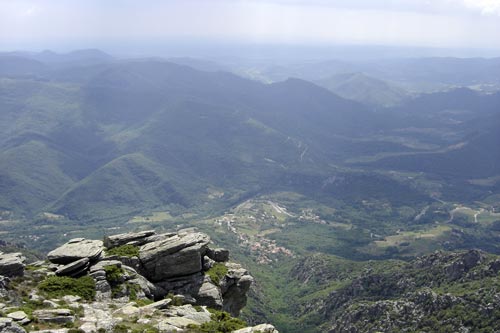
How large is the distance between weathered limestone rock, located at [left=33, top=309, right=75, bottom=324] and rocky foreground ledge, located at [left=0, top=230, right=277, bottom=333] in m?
0.08

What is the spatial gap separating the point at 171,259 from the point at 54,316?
16.6m

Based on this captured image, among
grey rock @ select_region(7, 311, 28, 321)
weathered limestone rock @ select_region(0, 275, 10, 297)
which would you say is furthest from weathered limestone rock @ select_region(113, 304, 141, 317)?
weathered limestone rock @ select_region(0, 275, 10, 297)

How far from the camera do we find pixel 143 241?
61500mm

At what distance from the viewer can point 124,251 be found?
5697cm

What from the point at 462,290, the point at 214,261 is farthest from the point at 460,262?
the point at 214,261

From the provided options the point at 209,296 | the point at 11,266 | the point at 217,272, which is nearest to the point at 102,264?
the point at 11,266

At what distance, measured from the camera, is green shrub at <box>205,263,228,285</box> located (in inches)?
2308

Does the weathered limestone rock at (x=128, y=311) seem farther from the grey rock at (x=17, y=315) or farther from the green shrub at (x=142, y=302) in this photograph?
the grey rock at (x=17, y=315)

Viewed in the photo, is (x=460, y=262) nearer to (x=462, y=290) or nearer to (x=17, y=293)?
(x=462, y=290)

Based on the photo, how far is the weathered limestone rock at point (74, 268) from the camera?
50.7 m

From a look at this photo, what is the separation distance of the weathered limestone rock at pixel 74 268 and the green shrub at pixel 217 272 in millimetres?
15706

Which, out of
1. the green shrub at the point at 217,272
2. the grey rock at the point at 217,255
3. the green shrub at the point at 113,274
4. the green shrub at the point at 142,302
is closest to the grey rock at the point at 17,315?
the green shrub at the point at 113,274

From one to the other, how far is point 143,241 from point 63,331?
76.2 feet

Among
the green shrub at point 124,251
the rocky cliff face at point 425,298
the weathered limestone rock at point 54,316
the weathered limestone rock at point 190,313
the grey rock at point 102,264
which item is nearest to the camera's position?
the weathered limestone rock at point 54,316
